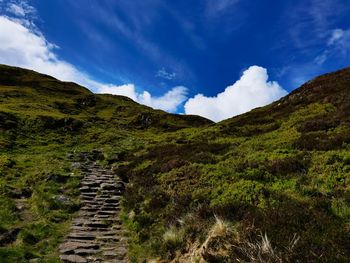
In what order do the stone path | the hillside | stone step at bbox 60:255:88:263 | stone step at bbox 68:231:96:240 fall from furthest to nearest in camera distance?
stone step at bbox 68:231:96:240, the stone path, stone step at bbox 60:255:88:263, the hillside

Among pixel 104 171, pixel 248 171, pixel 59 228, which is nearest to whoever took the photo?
pixel 59 228

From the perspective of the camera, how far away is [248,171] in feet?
53.2

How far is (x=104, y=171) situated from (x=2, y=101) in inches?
1893

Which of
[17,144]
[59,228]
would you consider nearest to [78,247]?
[59,228]

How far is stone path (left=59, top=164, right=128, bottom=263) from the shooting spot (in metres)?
11.9

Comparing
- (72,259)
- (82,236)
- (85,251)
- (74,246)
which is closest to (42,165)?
(82,236)

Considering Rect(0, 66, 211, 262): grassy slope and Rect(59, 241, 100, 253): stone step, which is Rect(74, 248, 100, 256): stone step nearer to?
Rect(59, 241, 100, 253): stone step

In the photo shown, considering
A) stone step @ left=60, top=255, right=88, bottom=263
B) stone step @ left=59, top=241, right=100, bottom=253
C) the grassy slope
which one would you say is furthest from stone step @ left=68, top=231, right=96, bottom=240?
stone step @ left=60, top=255, right=88, bottom=263

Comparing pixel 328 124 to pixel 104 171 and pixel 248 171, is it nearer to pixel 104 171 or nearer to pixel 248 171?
pixel 248 171

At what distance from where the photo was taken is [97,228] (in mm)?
14883

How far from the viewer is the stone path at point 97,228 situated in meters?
11.9

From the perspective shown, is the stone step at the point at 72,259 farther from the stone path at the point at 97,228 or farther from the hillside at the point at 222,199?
the hillside at the point at 222,199

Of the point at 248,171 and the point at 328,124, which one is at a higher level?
the point at 328,124

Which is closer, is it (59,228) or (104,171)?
(59,228)
